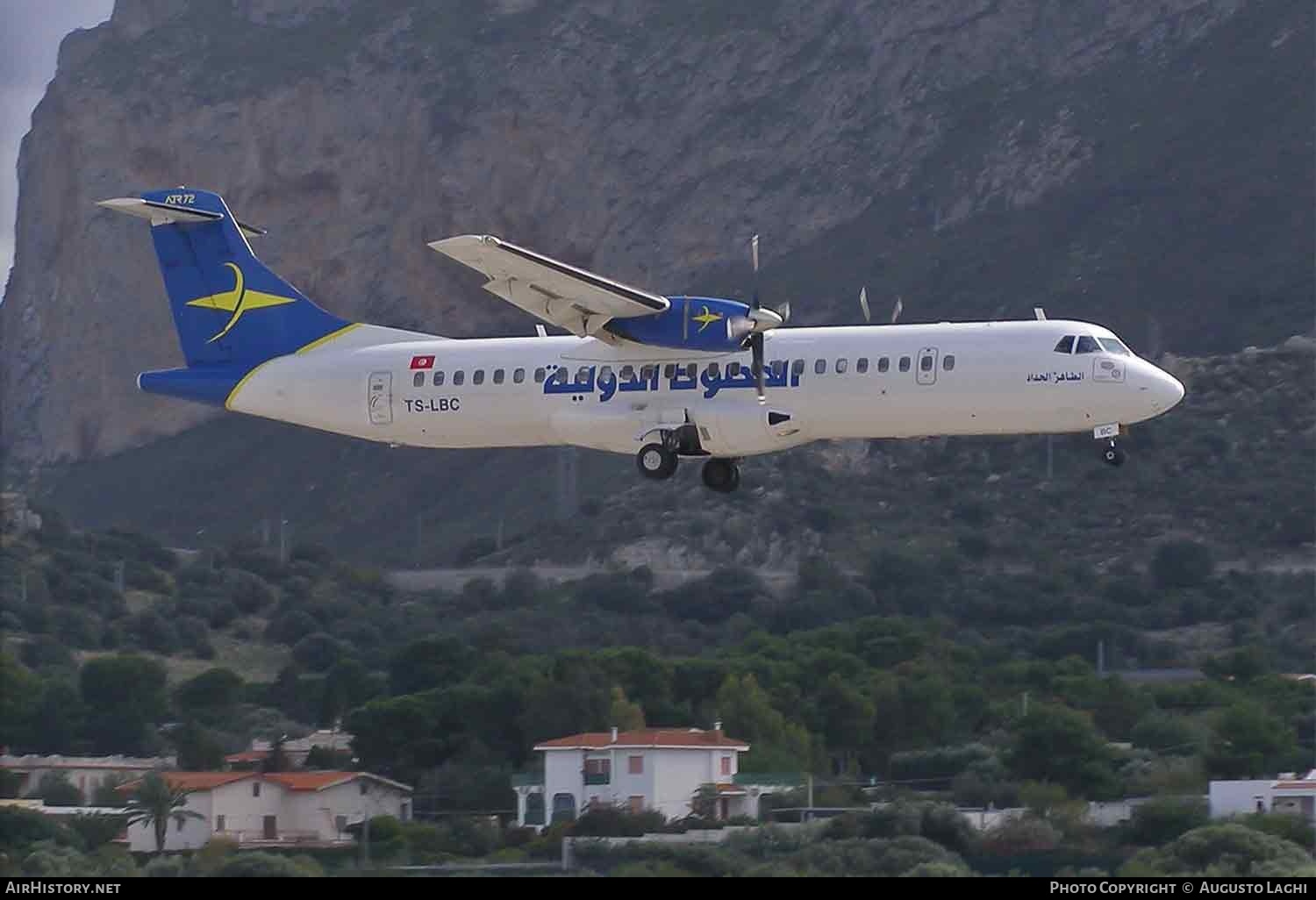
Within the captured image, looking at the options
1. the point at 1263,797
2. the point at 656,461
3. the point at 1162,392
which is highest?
the point at 1162,392

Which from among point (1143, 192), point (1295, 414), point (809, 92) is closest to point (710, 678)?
point (1295, 414)

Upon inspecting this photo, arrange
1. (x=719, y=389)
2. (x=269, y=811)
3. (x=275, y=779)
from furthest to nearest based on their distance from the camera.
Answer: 1. (x=275, y=779)
2. (x=269, y=811)
3. (x=719, y=389)

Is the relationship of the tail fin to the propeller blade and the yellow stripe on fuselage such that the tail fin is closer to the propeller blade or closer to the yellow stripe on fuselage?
the yellow stripe on fuselage

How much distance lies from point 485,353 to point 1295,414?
4115 cm

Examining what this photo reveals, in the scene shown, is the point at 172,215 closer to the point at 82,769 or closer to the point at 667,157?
the point at 82,769

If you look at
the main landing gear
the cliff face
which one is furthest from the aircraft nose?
the cliff face

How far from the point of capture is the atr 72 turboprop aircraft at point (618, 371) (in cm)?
3011

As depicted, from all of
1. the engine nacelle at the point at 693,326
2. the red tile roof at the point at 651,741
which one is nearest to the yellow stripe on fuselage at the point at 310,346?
the engine nacelle at the point at 693,326

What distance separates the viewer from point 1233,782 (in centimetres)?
3288

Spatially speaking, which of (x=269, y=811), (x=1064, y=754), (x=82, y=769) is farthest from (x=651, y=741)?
(x=82, y=769)

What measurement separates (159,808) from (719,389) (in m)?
10.5

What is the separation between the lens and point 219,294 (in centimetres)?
3456

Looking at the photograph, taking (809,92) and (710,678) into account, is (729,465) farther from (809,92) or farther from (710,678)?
(809,92)

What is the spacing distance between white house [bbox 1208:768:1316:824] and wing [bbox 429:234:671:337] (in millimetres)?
10411
